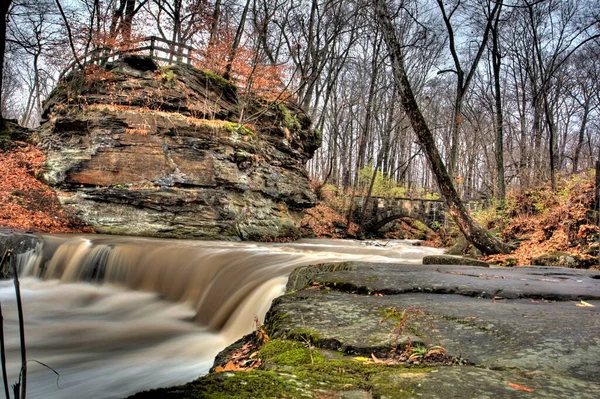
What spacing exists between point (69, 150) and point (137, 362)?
33.0ft

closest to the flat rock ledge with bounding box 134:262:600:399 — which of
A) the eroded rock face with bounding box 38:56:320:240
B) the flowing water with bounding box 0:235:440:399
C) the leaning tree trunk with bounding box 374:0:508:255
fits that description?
the flowing water with bounding box 0:235:440:399

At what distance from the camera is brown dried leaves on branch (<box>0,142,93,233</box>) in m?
10.2

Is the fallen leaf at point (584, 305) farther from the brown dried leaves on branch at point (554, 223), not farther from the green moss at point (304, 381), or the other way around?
the brown dried leaves on branch at point (554, 223)

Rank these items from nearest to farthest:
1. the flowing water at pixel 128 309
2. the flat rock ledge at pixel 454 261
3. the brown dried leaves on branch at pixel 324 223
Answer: the flowing water at pixel 128 309 < the flat rock ledge at pixel 454 261 < the brown dried leaves on branch at pixel 324 223

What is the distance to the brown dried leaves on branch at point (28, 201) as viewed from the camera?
33.5ft

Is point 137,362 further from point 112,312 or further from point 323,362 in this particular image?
point 323,362

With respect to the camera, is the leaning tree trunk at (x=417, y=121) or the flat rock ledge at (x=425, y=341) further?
the leaning tree trunk at (x=417, y=121)

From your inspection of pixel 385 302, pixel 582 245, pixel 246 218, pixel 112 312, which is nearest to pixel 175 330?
pixel 112 312

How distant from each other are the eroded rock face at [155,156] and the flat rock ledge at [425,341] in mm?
8413

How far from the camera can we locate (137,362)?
13.9 ft

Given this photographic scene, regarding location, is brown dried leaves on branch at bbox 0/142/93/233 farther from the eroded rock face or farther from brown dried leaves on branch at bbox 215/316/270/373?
brown dried leaves on branch at bbox 215/316/270/373

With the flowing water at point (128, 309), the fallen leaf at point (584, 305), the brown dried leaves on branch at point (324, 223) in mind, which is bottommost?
the flowing water at point (128, 309)

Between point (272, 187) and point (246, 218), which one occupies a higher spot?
point (272, 187)

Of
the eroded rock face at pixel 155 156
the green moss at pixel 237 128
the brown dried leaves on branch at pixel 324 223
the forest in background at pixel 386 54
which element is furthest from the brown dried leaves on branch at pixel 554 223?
the green moss at pixel 237 128
